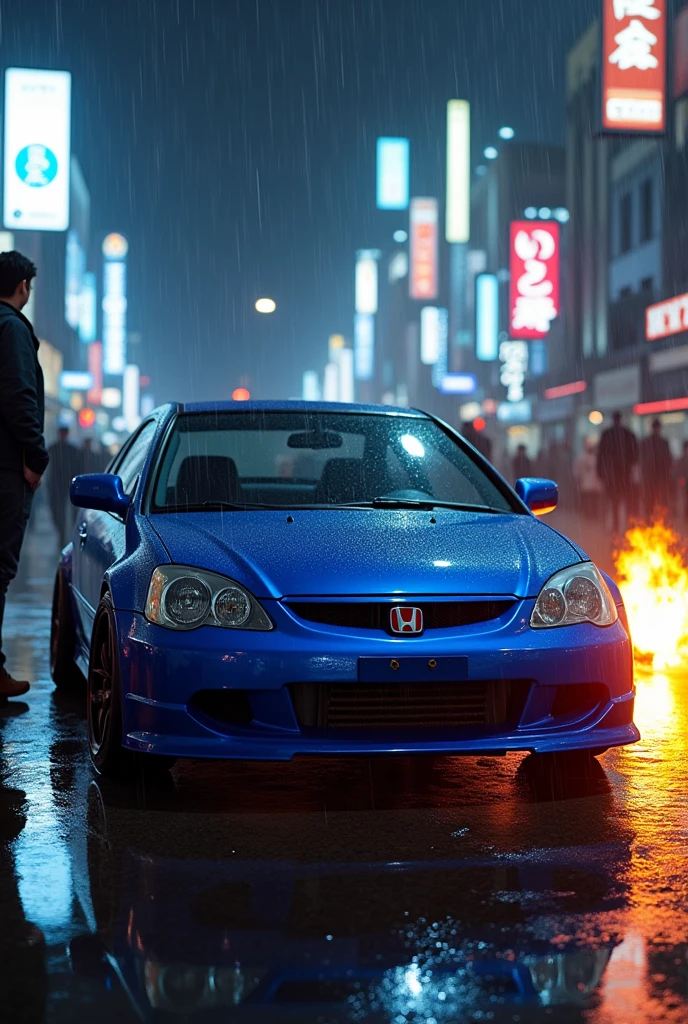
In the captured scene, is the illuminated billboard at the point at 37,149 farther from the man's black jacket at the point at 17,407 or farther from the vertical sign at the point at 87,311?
the vertical sign at the point at 87,311

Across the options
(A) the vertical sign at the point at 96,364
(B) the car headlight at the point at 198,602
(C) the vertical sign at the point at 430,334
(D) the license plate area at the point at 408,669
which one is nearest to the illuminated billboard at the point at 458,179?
(C) the vertical sign at the point at 430,334

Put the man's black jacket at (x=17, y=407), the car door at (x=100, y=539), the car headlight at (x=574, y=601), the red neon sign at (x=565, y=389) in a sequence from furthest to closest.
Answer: the red neon sign at (x=565, y=389) → the man's black jacket at (x=17, y=407) → the car door at (x=100, y=539) → the car headlight at (x=574, y=601)

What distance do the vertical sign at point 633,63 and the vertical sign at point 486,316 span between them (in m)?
45.9

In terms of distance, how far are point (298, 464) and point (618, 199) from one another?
4742 cm

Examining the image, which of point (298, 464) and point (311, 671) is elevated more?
point (298, 464)

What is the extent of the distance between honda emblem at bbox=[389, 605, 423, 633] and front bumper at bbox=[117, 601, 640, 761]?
0.05 m

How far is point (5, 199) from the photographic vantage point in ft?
97.1

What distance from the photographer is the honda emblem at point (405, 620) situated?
461cm

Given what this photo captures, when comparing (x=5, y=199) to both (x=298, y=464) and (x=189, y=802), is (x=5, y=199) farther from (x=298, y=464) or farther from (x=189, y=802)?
(x=189, y=802)

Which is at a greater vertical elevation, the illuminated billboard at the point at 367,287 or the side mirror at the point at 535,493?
the illuminated billboard at the point at 367,287

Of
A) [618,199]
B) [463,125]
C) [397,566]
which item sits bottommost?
[397,566]

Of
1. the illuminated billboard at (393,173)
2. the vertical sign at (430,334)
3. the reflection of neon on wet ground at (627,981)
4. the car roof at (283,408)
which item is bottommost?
the reflection of neon on wet ground at (627,981)

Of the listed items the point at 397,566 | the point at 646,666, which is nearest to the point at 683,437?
the point at 646,666

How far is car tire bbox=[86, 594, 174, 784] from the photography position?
493cm
